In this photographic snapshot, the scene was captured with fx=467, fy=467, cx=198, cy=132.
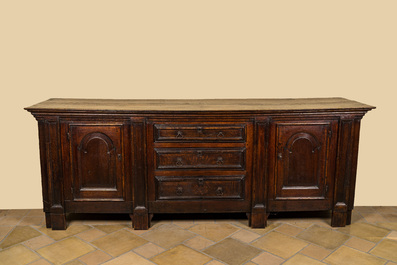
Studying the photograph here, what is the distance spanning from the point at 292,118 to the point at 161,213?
1.77 m

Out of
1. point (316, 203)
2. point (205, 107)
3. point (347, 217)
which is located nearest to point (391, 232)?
point (347, 217)

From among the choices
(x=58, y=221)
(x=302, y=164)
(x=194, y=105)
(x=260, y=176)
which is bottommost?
(x=58, y=221)

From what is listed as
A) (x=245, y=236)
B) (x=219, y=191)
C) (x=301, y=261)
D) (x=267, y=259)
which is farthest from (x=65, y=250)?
(x=301, y=261)

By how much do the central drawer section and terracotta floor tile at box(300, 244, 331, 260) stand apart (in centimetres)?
78

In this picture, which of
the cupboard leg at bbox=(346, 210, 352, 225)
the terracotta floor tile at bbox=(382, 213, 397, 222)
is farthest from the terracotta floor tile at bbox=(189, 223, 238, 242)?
the terracotta floor tile at bbox=(382, 213, 397, 222)

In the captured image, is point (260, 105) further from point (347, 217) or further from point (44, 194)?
point (44, 194)

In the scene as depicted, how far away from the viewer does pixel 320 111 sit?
4.73 m

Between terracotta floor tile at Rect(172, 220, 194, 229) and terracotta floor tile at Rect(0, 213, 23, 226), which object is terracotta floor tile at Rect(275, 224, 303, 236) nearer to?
terracotta floor tile at Rect(172, 220, 194, 229)

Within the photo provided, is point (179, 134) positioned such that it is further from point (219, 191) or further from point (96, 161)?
point (96, 161)

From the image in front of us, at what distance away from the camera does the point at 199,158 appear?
484 centimetres

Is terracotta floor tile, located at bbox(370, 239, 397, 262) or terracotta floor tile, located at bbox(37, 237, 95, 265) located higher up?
terracotta floor tile, located at bbox(370, 239, 397, 262)

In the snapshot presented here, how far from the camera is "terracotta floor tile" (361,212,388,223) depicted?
5254mm

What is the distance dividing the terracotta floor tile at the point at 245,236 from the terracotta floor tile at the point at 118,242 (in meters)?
0.94

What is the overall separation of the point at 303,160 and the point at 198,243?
1391mm
